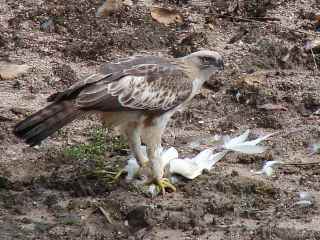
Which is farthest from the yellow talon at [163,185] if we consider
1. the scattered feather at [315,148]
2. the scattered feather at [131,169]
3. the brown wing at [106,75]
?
the scattered feather at [315,148]

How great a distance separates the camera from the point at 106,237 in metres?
7.10

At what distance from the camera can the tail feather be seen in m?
7.25

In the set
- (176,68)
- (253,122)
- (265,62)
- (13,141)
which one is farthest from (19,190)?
(265,62)

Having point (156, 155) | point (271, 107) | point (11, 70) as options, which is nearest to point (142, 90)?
point (156, 155)

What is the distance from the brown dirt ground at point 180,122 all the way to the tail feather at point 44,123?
596mm

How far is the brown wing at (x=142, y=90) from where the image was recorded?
24.6 feet

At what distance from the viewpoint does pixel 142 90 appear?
25.2 ft

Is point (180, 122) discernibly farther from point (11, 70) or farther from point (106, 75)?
point (11, 70)

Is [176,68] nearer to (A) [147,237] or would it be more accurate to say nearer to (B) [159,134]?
(B) [159,134]

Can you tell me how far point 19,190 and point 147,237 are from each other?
4.03ft

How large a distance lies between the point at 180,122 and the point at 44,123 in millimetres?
1940

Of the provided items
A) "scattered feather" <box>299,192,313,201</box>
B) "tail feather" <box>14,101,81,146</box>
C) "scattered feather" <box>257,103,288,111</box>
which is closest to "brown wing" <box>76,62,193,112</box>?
"tail feather" <box>14,101,81,146</box>

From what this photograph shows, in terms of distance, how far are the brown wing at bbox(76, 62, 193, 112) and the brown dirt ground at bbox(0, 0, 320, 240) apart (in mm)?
677

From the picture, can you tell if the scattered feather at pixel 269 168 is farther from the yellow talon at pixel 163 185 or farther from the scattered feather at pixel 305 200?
the yellow talon at pixel 163 185
